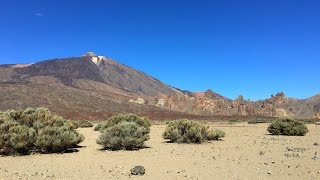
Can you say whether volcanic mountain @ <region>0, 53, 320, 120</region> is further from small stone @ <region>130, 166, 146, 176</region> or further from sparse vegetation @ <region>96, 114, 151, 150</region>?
small stone @ <region>130, 166, 146, 176</region>

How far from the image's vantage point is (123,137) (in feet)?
60.7

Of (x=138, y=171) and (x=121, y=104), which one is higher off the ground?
(x=121, y=104)

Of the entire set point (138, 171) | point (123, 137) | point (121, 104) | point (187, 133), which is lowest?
point (138, 171)

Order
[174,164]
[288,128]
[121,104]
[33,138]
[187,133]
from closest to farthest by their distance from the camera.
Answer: [174,164] < [33,138] < [187,133] < [288,128] < [121,104]

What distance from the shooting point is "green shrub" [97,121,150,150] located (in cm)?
1823

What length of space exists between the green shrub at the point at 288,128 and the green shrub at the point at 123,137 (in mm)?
12121

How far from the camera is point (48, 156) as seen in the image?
16.6 metres

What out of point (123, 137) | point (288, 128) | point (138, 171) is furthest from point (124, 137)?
point (288, 128)

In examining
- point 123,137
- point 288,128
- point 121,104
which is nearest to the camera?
point 123,137

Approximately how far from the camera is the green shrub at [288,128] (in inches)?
1072

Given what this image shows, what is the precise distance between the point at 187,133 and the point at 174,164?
286 inches

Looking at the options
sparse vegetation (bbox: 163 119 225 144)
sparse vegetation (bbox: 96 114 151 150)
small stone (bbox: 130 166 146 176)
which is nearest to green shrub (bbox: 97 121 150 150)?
sparse vegetation (bbox: 96 114 151 150)

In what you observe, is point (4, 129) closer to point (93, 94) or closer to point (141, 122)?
point (141, 122)

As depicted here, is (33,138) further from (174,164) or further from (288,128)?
(288,128)
